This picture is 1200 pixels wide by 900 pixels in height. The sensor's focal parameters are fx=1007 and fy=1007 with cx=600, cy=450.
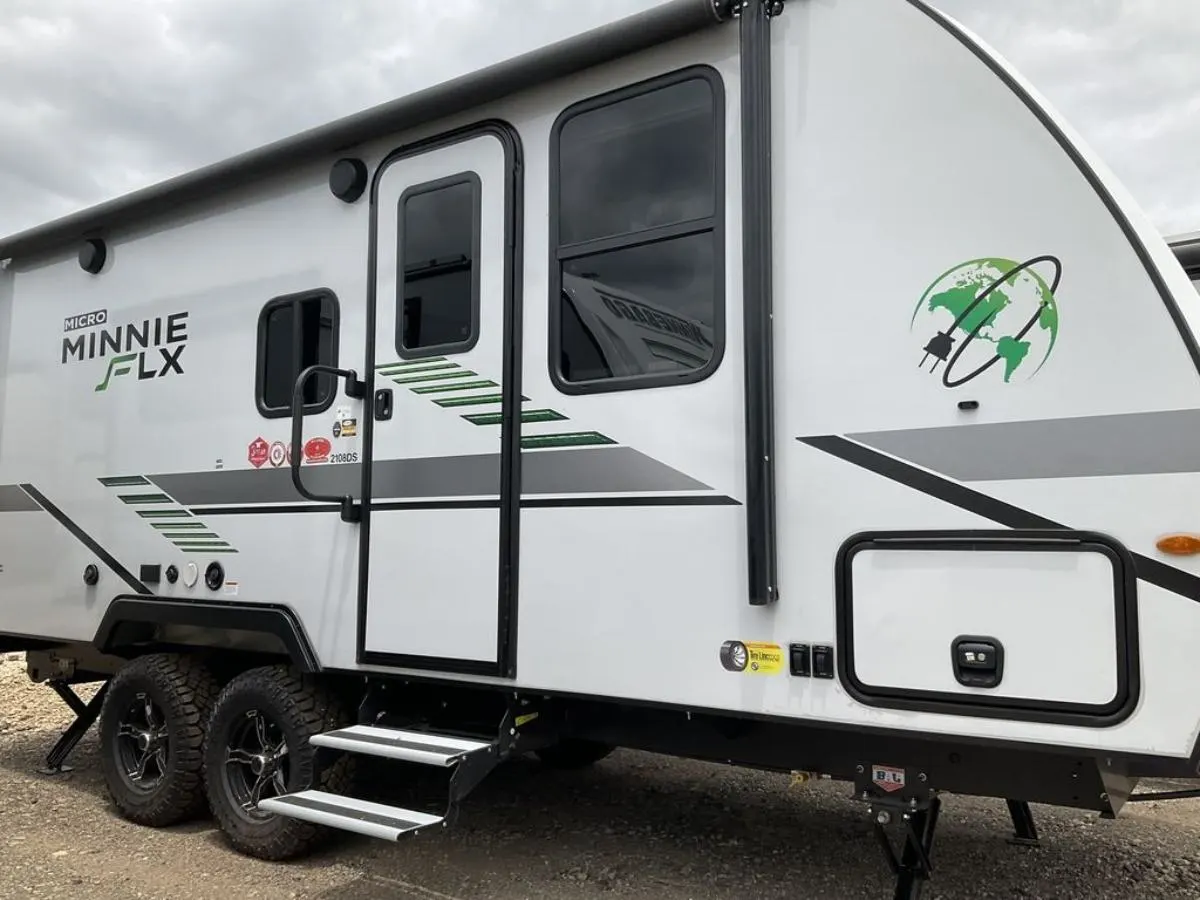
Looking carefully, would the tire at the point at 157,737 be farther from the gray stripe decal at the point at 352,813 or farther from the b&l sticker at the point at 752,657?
Result: the b&l sticker at the point at 752,657

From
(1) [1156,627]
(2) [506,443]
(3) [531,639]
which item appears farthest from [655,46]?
(1) [1156,627]

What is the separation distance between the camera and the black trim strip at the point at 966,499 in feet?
8.25

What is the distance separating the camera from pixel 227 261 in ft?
16.0

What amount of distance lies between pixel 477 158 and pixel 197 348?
6.21ft

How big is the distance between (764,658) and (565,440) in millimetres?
1049

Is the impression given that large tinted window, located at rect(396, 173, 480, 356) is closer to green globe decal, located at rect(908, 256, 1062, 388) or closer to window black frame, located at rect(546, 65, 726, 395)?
window black frame, located at rect(546, 65, 726, 395)

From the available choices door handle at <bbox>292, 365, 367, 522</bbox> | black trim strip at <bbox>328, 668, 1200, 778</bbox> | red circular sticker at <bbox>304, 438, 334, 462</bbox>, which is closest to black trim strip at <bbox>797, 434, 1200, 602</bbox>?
black trim strip at <bbox>328, 668, 1200, 778</bbox>

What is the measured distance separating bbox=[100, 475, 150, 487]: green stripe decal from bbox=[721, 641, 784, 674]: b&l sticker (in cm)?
330

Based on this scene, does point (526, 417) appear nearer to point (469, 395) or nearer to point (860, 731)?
point (469, 395)

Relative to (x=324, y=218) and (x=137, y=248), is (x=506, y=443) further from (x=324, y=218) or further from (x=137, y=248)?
(x=137, y=248)

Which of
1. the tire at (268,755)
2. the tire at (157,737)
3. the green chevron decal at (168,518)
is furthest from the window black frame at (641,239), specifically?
the tire at (157,737)

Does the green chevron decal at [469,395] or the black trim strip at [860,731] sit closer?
the black trim strip at [860,731]

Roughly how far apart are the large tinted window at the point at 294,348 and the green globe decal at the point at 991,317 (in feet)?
8.46

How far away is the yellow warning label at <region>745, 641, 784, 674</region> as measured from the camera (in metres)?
3.06
